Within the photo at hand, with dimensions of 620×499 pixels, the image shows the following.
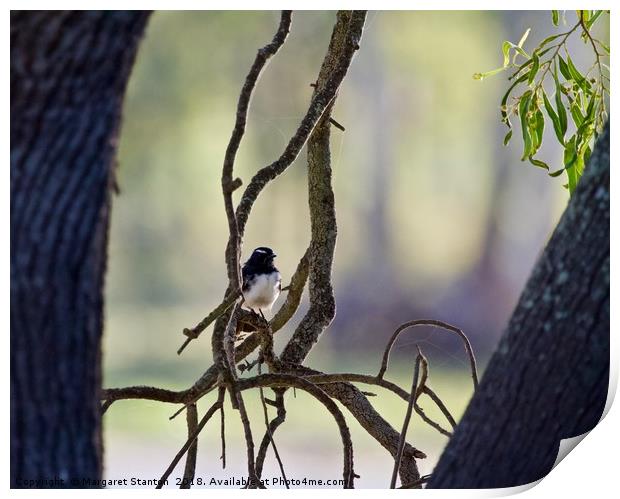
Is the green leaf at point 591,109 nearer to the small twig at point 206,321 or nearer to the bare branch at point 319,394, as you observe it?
the bare branch at point 319,394

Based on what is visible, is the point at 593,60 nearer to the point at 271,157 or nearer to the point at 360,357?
the point at 271,157

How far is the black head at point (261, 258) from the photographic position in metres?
2.85

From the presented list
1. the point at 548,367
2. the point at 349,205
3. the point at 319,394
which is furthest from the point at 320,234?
the point at 349,205

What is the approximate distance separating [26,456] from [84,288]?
0.24 m

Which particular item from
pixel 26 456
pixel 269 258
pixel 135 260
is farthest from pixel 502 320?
pixel 26 456

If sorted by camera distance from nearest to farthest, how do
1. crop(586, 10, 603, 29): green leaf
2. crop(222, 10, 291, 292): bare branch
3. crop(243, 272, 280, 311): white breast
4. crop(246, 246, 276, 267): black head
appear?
crop(222, 10, 291, 292): bare branch < crop(586, 10, 603, 29): green leaf < crop(243, 272, 280, 311): white breast < crop(246, 246, 276, 267): black head

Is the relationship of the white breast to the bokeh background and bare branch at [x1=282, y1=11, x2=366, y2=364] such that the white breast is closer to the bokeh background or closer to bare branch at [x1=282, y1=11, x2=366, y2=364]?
the bokeh background

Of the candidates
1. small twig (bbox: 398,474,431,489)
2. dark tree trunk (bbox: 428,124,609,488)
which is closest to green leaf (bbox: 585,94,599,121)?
dark tree trunk (bbox: 428,124,609,488)

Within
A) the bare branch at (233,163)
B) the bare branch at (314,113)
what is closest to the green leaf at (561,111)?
the bare branch at (314,113)

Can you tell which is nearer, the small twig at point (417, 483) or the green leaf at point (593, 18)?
the small twig at point (417, 483)

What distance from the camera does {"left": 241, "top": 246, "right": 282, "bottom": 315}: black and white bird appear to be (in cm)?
272

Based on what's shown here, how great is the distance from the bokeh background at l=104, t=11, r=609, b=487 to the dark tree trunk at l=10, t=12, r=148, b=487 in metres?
1.35

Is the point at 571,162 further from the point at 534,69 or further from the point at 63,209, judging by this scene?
the point at 63,209

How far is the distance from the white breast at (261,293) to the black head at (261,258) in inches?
3.3
